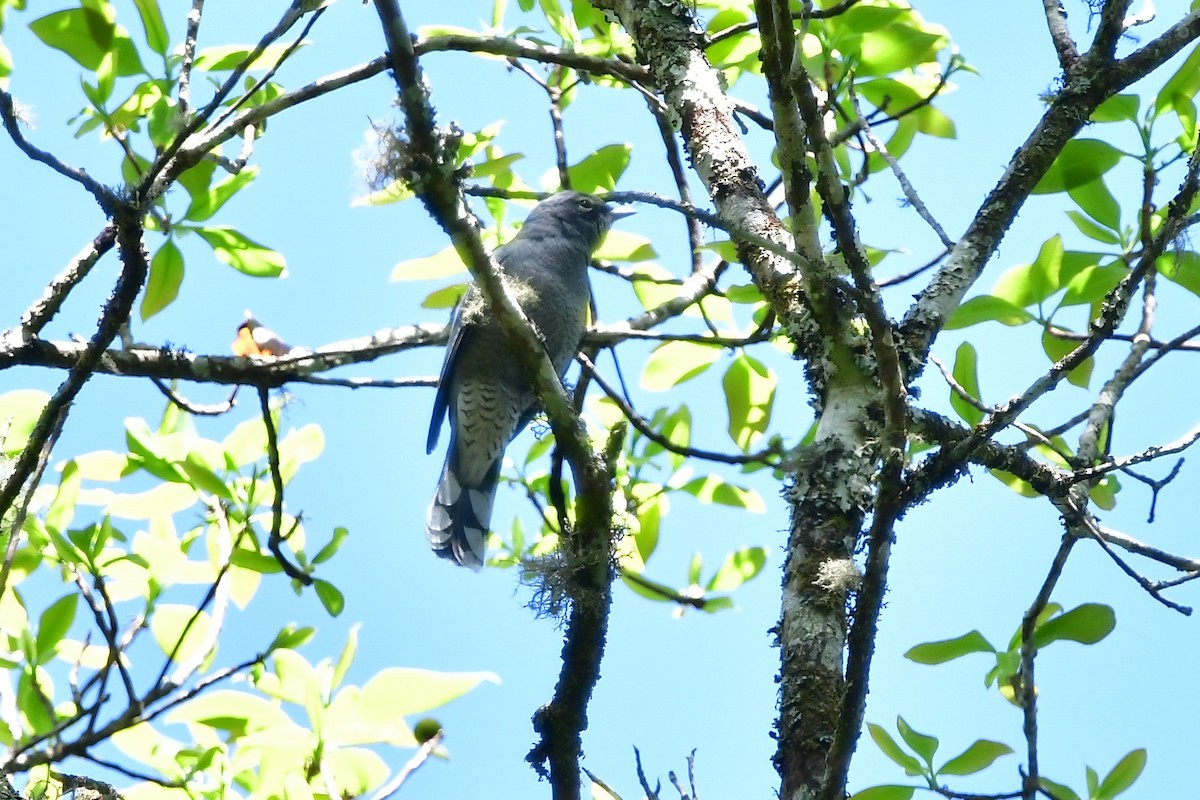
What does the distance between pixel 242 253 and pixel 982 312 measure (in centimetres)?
193

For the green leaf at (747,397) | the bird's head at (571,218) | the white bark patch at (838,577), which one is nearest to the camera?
the white bark patch at (838,577)

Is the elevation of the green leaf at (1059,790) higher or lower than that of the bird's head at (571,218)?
lower

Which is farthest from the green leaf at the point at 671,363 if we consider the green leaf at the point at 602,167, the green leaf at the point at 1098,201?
the green leaf at the point at 1098,201

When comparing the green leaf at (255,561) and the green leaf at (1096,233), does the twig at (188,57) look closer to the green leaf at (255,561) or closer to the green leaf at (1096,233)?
the green leaf at (255,561)

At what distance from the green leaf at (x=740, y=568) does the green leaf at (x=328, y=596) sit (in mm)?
1204

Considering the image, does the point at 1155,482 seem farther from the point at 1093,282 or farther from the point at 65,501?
the point at 65,501

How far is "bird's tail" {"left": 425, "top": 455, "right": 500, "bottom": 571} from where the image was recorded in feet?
13.5

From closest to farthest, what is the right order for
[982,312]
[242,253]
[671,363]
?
[982,312] < [242,253] < [671,363]

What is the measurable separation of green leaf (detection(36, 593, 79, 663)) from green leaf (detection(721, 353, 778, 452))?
69.7 inches

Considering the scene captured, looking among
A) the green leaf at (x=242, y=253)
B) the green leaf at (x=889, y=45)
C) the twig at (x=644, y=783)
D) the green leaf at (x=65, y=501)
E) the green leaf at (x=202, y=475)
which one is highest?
the green leaf at (x=889, y=45)

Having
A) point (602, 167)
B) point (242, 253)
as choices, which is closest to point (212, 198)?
point (242, 253)

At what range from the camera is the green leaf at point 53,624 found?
2635 mm

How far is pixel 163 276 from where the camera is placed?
9.64ft

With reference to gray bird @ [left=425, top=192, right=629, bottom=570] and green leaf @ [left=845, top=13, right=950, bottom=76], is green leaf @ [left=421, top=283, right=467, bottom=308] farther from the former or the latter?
green leaf @ [left=845, top=13, right=950, bottom=76]
